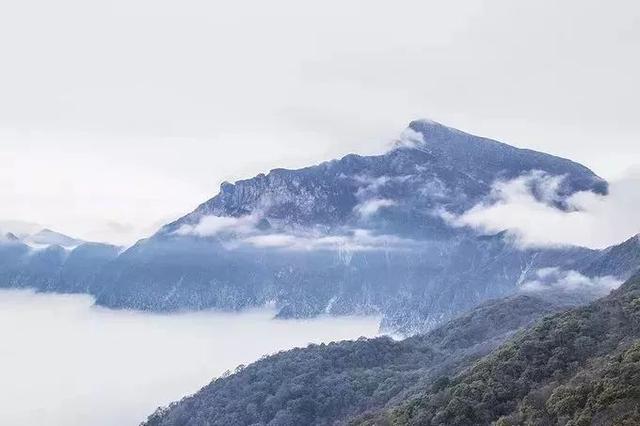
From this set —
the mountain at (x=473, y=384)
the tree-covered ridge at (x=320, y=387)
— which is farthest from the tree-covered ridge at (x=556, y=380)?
the tree-covered ridge at (x=320, y=387)

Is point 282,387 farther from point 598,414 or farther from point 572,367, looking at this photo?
point 598,414

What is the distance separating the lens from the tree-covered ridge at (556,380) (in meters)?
67.6

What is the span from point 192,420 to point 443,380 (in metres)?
94.9

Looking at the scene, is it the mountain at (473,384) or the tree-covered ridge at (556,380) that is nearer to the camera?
the tree-covered ridge at (556,380)

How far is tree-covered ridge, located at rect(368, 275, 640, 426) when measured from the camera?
67562mm

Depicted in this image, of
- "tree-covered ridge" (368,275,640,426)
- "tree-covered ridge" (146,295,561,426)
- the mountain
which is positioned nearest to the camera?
"tree-covered ridge" (368,275,640,426)

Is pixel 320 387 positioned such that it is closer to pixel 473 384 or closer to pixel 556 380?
pixel 473 384

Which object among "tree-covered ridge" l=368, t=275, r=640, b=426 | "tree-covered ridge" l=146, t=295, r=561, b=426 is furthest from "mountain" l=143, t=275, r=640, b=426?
"tree-covered ridge" l=146, t=295, r=561, b=426

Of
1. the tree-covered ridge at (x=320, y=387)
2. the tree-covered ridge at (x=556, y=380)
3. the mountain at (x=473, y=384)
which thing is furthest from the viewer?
the tree-covered ridge at (x=320, y=387)

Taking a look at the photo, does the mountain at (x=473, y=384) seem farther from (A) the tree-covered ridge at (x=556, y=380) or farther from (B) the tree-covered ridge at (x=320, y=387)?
(B) the tree-covered ridge at (x=320, y=387)

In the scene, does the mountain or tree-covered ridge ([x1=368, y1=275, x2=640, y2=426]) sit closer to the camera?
tree-covered ridge ([x1=368, y1=275, x2=640, y2=426])

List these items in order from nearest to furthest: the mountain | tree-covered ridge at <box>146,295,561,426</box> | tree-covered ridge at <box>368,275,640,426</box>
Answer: tree-covered ridge at <box>368,275,640,426</box>
the mountain
tree-covered ridge at <box>146,295,561,426</box>

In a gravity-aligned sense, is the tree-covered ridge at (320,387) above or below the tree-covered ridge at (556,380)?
below

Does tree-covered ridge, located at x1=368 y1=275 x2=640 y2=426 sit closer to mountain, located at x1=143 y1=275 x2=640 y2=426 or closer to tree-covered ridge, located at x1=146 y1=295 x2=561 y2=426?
mountain, located at x1=143 y1=275 x2=640 y2=426
